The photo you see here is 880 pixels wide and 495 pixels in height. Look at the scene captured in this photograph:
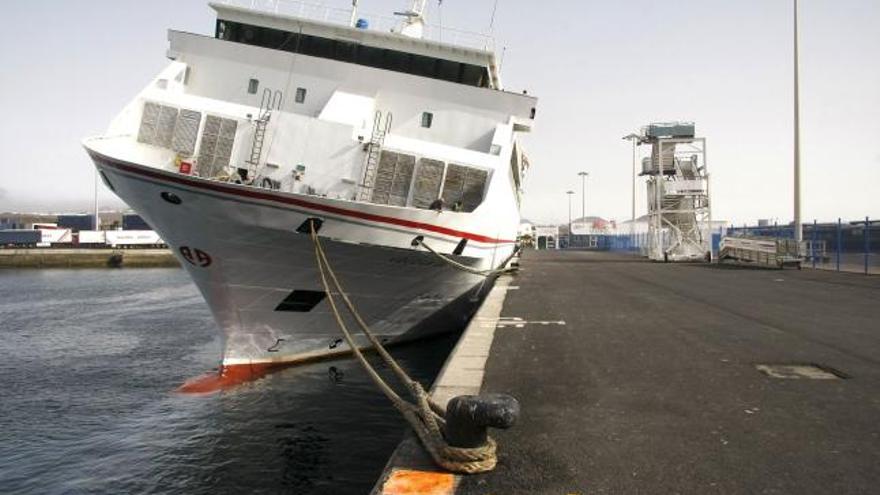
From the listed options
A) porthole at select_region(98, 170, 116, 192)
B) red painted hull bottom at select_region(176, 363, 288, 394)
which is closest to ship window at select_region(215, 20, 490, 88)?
porthole at select_region(98, 170, 116, 192)

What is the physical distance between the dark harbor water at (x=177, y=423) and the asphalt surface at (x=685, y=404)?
10.1 ft

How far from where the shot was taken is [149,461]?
882 cm

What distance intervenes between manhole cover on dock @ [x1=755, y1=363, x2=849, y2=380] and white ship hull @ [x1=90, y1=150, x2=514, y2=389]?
6305 millimetres

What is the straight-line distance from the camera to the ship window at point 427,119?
14.3 m

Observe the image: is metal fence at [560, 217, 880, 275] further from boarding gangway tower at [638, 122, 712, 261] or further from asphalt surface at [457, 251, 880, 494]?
asphalt surface at [457, 251, 880, 494]

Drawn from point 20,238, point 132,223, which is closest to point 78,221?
point 132,223

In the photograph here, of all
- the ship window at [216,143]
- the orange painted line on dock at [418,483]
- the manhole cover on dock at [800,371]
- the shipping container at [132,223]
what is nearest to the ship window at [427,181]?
the ship window at [216,143]

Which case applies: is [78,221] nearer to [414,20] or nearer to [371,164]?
[414,20]

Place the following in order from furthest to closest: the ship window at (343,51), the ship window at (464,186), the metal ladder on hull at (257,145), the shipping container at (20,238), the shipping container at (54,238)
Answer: the shipping container at (20,238) → the shipping container at (54,238) → the ship window at (343,51) → the ship window at (464,186) → the metal ladder on hull at (257,145)

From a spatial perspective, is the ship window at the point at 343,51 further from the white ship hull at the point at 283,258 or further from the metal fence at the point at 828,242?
the metal fence at the point at 828,242

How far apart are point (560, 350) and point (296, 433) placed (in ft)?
15.4

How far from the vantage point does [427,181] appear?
12.3 metres

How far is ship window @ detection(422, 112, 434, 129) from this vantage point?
14.3 meters

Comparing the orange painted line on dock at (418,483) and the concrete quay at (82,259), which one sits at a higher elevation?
the orange painted line on dock at (418,483)
